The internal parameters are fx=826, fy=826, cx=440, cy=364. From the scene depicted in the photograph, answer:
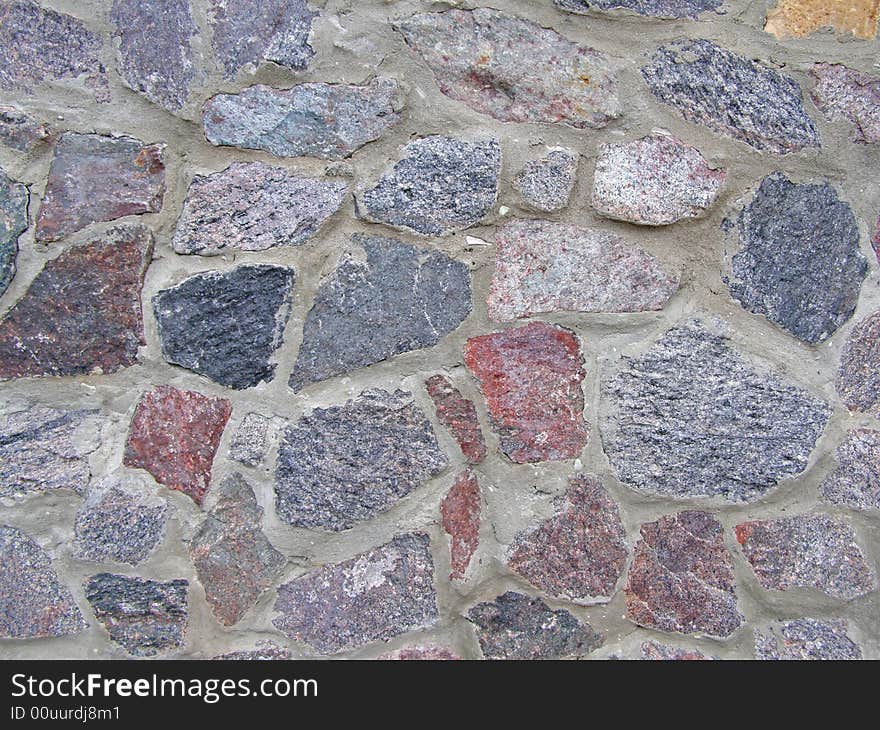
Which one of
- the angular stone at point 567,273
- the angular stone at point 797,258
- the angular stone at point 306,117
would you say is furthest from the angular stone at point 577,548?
the angular stone at point 306,117

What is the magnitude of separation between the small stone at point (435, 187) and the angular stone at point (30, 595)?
25.6 inches

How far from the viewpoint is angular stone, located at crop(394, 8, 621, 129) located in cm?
114

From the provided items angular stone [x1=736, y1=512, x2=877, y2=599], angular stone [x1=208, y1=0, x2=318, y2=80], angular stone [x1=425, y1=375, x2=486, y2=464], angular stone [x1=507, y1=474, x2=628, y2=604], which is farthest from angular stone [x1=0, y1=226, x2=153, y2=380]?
angular stone [x1=736, y1=512, x2=877, y2=599]

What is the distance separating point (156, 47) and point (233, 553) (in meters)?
0.70

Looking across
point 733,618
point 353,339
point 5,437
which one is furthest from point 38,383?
point 733,618

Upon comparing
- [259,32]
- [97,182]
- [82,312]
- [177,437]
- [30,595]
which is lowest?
[30,595]

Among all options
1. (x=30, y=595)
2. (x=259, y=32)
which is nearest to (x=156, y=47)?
(x=259, y=32)

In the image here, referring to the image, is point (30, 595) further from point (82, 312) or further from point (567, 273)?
point (567, 273)

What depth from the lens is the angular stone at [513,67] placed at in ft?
3.74

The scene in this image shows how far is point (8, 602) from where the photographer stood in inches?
45.2

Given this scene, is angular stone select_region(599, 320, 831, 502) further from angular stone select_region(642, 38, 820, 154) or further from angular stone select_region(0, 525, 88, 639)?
angular stone select_region(0, 525, 88, 639)

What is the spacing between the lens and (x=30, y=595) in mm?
1147

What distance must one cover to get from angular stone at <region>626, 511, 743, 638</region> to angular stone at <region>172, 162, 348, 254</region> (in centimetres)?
69

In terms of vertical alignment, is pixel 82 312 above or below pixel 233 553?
above
